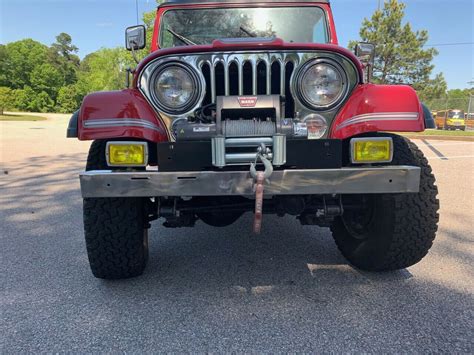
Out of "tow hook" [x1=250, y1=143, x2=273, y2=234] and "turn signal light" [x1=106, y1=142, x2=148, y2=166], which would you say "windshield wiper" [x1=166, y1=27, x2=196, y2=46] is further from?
"tow hook" [x1=250, y1=143, x2=273, y2=234]

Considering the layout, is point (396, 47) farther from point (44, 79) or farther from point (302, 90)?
point (44, 79)

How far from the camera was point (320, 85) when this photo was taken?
2.44m

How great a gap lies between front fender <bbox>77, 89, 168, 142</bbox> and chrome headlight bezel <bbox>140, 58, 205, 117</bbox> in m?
0.08

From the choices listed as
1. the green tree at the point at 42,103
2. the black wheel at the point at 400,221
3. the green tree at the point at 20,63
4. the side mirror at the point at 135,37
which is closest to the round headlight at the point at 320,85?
the black wheel at the point at 400,221

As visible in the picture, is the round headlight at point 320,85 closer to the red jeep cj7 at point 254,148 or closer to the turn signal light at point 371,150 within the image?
the red jeep cj7 at point 254,148

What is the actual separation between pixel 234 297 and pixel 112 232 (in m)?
0.91

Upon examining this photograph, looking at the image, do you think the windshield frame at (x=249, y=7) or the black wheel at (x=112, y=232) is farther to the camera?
the windshield frame at (x=249, y=7)

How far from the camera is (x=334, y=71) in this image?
95.3 inches

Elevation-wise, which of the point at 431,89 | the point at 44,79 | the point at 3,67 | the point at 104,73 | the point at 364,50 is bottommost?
the point at 364,50

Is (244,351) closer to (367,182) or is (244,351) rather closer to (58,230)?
(367,182)

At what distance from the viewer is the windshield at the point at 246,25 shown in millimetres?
3676

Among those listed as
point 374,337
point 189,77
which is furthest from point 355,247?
point 189,77

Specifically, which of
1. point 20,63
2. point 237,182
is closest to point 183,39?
point 237,182

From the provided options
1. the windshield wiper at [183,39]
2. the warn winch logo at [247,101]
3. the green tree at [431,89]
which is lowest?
the warn winch logo at [247,101]
